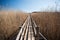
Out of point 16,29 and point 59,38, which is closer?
point 59,38

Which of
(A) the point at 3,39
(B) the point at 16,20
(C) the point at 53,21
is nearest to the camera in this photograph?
(A) the point at 3,39

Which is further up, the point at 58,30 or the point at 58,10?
the point at 58,10

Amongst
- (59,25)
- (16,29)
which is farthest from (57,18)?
(16,29)

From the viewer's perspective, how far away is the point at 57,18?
459 cm

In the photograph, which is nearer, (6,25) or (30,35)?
(30,35)

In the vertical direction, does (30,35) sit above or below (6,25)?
below

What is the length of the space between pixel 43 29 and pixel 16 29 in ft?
2.17

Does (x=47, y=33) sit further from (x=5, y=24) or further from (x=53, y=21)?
(x=5, y=24)

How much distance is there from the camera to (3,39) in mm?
4199

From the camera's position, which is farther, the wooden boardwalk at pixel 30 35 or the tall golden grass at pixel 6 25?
the tall golden grass at pixel 6 25

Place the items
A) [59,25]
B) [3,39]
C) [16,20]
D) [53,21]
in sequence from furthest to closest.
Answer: [16,20] → [53,21] → [59,25] → [3,39]

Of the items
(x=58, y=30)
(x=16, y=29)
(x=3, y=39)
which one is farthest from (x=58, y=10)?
→ (x=3, y=39)

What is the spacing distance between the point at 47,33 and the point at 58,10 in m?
0.58

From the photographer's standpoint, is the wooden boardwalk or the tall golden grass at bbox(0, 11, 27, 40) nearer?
the wooden boardwalk
